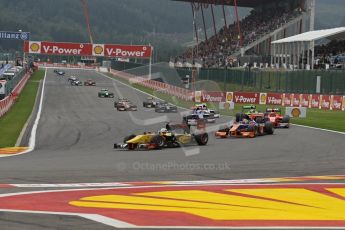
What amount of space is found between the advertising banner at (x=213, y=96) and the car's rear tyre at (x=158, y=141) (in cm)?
3430

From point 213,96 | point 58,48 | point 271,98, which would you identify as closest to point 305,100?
point 271,98

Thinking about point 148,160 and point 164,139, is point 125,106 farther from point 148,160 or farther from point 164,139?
point 148,160

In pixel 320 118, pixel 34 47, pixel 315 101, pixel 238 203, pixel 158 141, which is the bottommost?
pixel 320 118

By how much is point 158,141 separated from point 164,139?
0.88 ft

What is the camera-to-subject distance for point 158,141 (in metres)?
20.5

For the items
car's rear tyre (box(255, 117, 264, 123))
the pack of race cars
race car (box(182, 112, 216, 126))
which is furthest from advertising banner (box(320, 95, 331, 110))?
car's rear tyre (box(255, 117, 264, 123))

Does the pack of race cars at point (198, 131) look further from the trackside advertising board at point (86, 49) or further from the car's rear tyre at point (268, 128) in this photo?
the trackside advertising board at point (86, 49)

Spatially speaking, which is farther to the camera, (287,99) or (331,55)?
(331,55)

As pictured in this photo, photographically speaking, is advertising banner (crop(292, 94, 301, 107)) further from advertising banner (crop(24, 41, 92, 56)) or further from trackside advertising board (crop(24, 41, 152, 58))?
advertising banner (crop(24, 41, 92, 56))

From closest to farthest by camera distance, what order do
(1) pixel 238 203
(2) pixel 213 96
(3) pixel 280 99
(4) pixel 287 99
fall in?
(1) pixel 238 203 → (4) pixel 287 99 → (3) pixel 280 99 → (2) pixel 213 96

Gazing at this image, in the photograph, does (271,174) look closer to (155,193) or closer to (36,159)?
(155,193)

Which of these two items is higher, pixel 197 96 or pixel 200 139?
pixel 197 96

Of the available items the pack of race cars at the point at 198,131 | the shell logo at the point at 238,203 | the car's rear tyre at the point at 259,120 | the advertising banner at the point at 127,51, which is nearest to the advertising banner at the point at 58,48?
the advertising banner at the point at 127,51

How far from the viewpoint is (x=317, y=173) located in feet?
46.7
